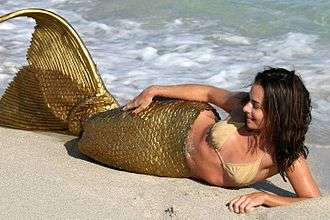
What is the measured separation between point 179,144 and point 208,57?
3.37 m

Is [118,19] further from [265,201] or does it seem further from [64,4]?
[265,201]

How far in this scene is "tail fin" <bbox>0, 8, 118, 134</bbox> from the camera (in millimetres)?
4355


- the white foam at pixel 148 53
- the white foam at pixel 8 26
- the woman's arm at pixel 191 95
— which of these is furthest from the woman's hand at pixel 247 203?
the white foam at pixel 8 26

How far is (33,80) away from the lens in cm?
448

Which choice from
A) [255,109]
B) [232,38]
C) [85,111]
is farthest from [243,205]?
[232,38]

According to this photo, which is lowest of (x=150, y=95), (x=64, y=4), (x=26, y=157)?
(x=64, y=4)

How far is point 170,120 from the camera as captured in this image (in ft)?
12.8

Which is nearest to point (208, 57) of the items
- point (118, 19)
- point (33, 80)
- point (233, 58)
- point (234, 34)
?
point (233, 58)

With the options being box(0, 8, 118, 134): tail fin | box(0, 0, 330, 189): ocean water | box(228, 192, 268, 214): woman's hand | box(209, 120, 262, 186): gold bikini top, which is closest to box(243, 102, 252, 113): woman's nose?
box(209, 120, 262, 186): gold bikini top

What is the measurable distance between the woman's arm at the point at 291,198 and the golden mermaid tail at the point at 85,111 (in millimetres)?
415

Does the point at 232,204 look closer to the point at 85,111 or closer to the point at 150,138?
the point at 150,138

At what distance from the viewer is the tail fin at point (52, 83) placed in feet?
A: 14.3

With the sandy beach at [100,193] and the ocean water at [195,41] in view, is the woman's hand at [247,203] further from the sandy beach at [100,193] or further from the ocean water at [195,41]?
the ocean water at [195,41]

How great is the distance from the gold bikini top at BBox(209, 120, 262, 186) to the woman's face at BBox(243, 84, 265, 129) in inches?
4.9
